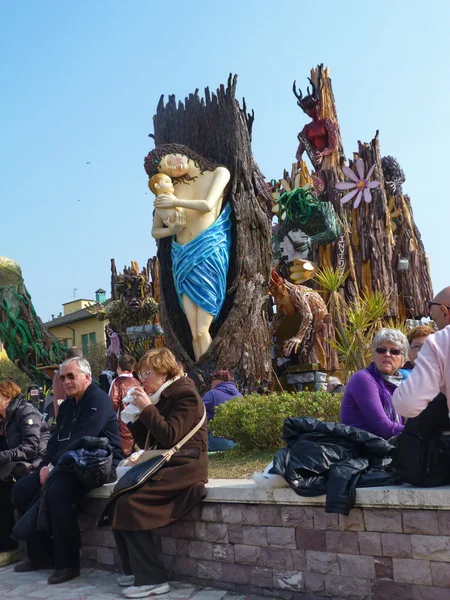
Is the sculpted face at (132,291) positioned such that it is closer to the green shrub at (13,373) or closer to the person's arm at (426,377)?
the person's arm at (426,377)

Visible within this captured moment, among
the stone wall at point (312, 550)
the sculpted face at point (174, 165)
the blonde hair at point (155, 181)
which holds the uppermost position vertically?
the sculpted face at point (174, 165)

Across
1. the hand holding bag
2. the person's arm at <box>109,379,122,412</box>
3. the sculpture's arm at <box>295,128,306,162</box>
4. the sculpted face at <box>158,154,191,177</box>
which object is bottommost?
the hand holding bag

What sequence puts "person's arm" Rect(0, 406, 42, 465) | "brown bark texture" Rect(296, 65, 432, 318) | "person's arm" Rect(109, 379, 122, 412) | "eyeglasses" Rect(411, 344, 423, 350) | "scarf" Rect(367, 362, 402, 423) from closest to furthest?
"scarf" Rect(367, 362, 402, 423)
"eyeglasses" Rect(411, 344, 423, 350)
"person's arm" Rect(0, 406, 42, 465)
"person's arm" Rect(109, 379, 122, 412)
"brown bark texture" Rect(296, 65, 432, 318)

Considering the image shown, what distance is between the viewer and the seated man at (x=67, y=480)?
5.43 meters

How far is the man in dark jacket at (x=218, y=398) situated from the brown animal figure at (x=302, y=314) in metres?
4.23

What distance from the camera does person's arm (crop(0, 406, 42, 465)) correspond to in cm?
643

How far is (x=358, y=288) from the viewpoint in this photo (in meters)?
22.8

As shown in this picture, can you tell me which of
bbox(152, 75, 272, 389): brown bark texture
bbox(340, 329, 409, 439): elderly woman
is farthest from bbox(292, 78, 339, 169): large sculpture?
bbox(340, 329, 409, 439): elderly woman

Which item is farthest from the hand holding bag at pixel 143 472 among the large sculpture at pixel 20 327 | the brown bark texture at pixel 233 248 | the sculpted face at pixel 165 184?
the large sculpture at pixel 20 327

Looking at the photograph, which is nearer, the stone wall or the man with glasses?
the man with glasses

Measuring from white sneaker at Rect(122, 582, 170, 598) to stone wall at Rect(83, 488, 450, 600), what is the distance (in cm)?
36

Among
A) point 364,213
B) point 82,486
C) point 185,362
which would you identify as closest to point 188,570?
point 82,486

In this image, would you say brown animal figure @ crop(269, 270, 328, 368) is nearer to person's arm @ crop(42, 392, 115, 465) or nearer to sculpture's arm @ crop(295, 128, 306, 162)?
person's arm @ crop(42, 392, 115, 465)

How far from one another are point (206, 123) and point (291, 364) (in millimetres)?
5486
